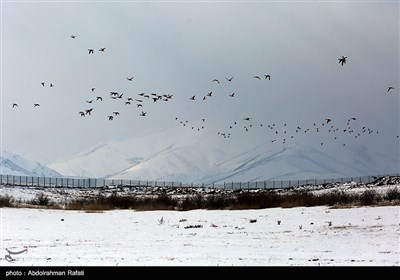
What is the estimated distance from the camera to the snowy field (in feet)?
64.2

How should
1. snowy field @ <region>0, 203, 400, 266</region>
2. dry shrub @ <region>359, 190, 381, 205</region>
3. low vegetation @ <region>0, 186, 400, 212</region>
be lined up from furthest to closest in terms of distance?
low vegetation @ <region>0, 186, 400, 212</region>
dry shrub @ <region>359, 190, 381, 205</region>
snowy field @ <region>0, 203, 400, 266</region>

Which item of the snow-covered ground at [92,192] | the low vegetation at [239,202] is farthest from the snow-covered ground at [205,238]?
the snow-covered ground at [92,192]

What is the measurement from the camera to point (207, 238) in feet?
93.8

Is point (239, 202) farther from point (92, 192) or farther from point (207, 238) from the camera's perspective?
point (92, 192)

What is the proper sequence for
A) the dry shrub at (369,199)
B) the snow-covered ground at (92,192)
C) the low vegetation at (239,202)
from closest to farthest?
1. the dry shrub at (369,199)
2. the low vegetation at (239,202)
3. the snow-covered ground at (92,192)

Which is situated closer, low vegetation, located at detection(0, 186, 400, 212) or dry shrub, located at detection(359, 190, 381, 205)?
dry shrub, located at detection(359, 190, 381, 205)

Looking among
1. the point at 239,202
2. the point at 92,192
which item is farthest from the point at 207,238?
the point at 92,192

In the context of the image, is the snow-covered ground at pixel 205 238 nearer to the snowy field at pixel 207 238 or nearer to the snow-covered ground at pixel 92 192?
the snowy field at pixel 207 238

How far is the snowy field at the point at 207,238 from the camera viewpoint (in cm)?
1958

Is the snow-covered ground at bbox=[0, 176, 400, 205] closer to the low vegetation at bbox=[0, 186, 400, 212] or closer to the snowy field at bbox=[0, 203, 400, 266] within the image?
the low vegetation at bbox=[0, 186, 400, 212]

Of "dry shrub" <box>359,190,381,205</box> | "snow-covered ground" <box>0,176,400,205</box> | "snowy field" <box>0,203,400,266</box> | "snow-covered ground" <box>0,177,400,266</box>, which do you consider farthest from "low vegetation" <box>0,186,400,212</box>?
"snowy field" <box>0,203,400,266</box>
